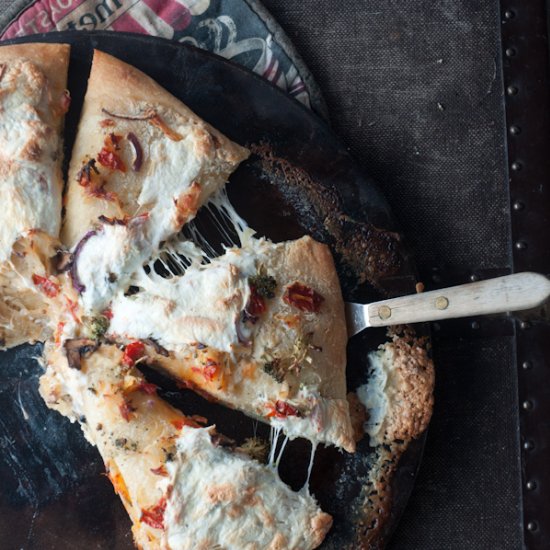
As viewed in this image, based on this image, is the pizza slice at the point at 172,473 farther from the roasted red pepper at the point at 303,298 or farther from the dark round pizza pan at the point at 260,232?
the roasted red pepper at the point at 303,298

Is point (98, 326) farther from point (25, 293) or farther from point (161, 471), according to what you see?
point (161, 471)

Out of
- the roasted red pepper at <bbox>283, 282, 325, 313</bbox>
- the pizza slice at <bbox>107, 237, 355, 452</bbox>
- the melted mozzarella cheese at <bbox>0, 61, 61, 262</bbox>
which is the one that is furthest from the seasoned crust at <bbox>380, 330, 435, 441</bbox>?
the melted mozzarella cheese at <bbox>0, 61, 61, 262</bbox>

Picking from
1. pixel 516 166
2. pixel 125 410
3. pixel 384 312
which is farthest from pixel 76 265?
pixel 516 166

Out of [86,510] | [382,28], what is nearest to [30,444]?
[86,510]

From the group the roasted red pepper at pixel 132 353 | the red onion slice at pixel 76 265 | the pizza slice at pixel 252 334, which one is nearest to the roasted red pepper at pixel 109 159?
the red onion slice at pixel 76 265

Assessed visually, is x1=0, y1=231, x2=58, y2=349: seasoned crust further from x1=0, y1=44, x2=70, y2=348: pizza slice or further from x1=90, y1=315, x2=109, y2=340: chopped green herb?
x1=90, y1=315, x2=109, y2=340: chopped green herb

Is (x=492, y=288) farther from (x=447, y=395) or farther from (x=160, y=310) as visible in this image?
(x=160, y=310)
